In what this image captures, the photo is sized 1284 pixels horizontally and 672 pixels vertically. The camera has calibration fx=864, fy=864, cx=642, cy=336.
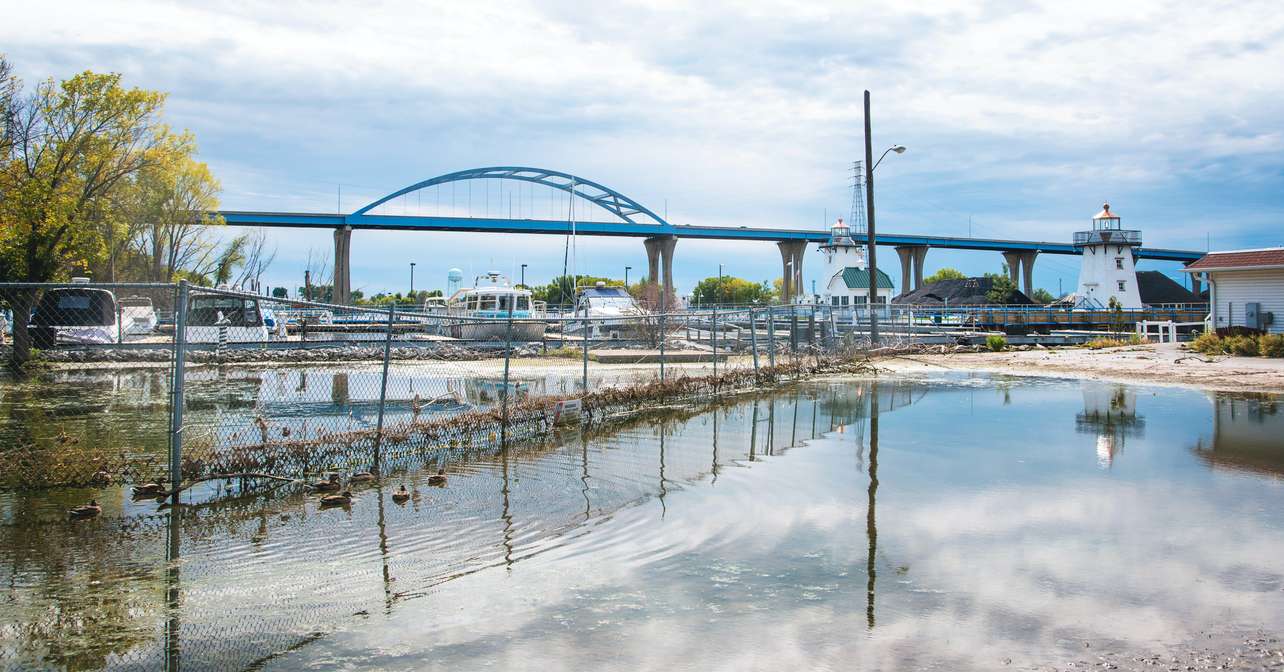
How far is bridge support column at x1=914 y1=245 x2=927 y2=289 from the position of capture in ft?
382

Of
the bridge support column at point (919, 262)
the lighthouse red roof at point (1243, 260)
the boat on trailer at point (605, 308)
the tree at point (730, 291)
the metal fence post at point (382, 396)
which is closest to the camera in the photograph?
the metal fence post at point (382, 396)

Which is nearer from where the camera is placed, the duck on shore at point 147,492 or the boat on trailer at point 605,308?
the duck on shore at point 147,492

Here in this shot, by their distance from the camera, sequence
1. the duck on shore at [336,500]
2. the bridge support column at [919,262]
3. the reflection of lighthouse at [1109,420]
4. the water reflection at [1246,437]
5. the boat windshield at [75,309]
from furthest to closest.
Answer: the bridge support column at [919,262] → the boat windshield at [75,309] → the reflection of lighthouse at [1109,420] → the water reflection at [1246,437] → the duck on shore at [336,500]

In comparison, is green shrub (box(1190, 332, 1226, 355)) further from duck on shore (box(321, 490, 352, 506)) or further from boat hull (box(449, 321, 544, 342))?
duck on shore (box(321, 490, 352, 506))

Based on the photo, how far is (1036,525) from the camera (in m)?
6.48

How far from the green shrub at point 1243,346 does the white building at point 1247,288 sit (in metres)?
3.93

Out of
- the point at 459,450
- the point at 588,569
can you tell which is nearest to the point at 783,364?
the point at 459,450

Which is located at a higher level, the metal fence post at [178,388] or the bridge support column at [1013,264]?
the bridge support column at [1013,264]

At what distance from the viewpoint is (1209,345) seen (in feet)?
84.0

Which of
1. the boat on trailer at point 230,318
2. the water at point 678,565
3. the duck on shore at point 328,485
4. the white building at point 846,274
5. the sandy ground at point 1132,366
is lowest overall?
the water at point 678,565

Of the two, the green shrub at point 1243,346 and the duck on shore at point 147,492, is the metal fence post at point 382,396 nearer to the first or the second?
the duck on shore at point 147,492

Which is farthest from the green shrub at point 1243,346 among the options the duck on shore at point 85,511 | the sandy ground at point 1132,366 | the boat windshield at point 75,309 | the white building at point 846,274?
the white building at point 846,274

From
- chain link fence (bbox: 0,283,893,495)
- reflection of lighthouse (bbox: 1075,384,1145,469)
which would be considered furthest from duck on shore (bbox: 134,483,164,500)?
reflection of lighthouse (bbox: 1075,384,1145,469)

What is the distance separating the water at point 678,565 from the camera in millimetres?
4234
